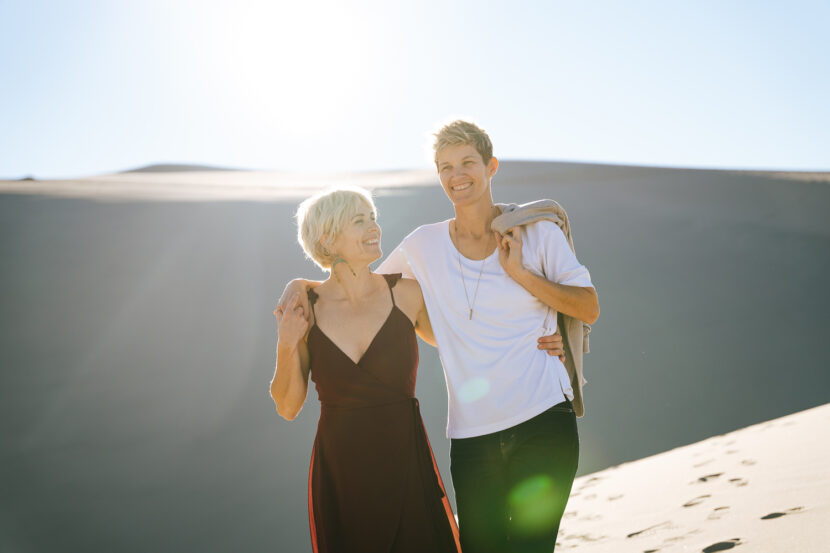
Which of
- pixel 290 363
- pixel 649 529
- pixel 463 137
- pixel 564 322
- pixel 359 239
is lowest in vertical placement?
pixel 649 529

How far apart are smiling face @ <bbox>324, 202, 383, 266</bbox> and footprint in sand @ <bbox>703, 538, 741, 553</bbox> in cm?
207

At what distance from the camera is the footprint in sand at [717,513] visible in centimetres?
366

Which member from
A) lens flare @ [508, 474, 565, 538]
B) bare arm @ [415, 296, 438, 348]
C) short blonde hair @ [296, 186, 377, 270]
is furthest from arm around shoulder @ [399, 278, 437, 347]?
lens flare @ [508, 474, 565, 538]

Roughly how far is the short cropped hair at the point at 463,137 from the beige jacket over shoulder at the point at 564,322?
280mm

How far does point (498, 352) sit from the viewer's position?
2.57 m

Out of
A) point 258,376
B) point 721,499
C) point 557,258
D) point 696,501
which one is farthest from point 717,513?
point 258,376

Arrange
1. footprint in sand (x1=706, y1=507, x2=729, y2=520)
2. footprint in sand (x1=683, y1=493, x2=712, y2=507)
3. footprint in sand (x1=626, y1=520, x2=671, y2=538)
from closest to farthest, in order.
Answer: footprint in sand (x1=706, y1=507, x2=729, y2=520), footprint in sand (x1=626, y1=520, x2=671, y2=538), footprint in sand (x1=683, y1=493, x2=712, y2=507)

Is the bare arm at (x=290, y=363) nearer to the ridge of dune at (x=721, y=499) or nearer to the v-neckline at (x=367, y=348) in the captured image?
the v-neckline at (x=367, y=348)

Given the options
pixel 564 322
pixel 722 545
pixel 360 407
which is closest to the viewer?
pixel 360 407

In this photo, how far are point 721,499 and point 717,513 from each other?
0.31 meters

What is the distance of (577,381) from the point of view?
2771 mm

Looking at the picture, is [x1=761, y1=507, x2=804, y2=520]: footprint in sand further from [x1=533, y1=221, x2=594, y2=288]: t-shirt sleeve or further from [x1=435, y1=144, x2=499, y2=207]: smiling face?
[x1=435, y1=144, x2=499, y2=207]: smiling face

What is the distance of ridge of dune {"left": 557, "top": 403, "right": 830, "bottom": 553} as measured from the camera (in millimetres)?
3156

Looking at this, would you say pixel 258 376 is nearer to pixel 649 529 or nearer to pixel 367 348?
pixel 649 529
